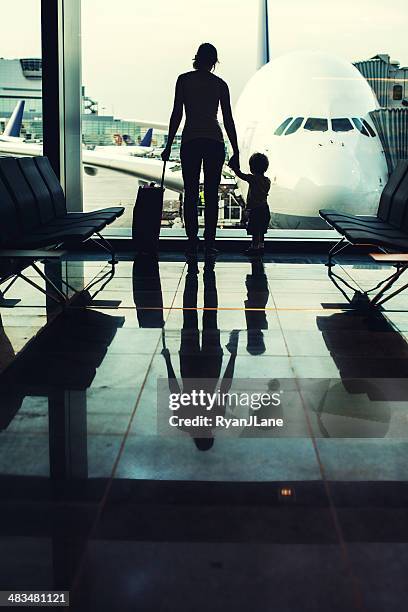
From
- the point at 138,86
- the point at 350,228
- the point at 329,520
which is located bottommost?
the point at 329,520

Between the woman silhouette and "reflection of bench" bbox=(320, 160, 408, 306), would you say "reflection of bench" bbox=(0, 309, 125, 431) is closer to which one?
"reflection of bench" bbox=(320, 160, 408, 306)

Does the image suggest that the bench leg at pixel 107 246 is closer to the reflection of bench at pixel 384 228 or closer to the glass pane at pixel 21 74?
the glass pane at pixel 21 74

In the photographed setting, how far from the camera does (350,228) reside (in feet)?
15.9

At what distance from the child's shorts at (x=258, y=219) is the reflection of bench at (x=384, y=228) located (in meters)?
0.56

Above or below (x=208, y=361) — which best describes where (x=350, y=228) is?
above

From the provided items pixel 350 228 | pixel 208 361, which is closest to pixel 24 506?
pixel 208 361

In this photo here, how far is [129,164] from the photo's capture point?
766 centimetres

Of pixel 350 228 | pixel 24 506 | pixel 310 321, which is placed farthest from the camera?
pixel 350 228

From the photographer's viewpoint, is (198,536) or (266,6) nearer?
(198,536)

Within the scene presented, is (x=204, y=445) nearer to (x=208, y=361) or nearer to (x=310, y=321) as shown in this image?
(x=208, y=361)

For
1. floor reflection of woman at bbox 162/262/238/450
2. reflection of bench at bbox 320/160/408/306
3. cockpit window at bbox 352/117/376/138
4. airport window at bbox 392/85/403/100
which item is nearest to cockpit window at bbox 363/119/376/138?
cockpit window at bbox 352/117/376/138

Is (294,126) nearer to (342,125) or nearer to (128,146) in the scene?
(342,125)

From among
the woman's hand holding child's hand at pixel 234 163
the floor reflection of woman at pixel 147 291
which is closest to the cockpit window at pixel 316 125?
the woman's hand holding child's hand at pixel 234 163

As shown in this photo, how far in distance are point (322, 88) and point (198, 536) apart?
698 centimetres
